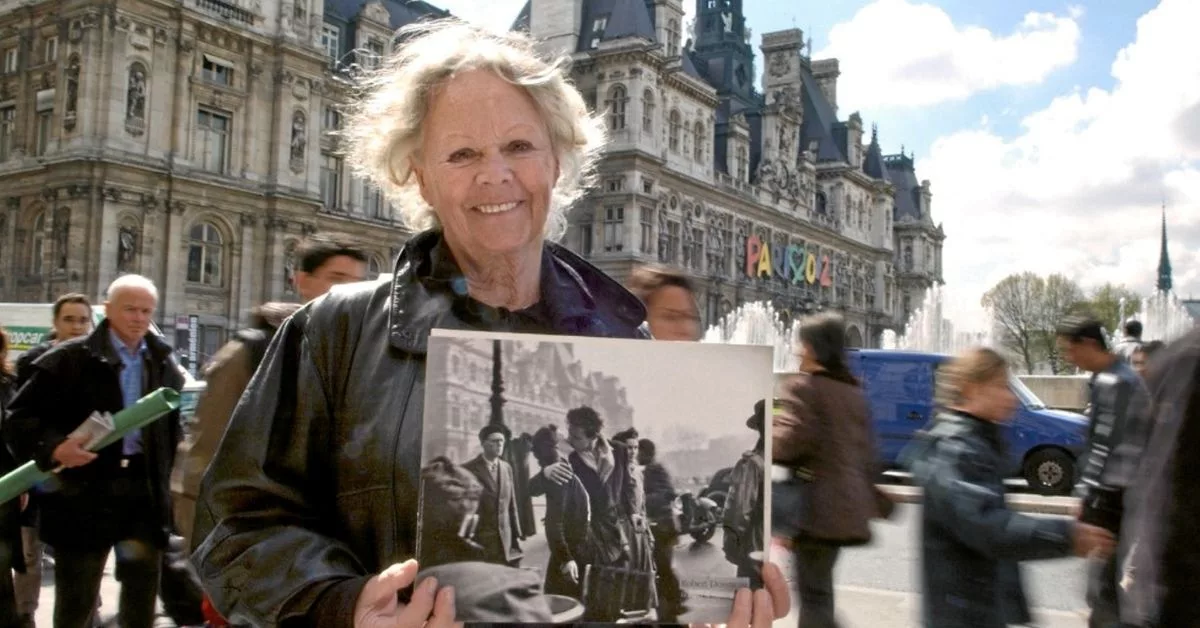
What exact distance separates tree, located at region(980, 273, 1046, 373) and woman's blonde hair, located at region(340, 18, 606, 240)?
62.0m

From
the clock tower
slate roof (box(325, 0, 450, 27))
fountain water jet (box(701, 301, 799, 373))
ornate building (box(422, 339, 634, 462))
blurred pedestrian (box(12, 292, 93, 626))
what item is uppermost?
the clock tower

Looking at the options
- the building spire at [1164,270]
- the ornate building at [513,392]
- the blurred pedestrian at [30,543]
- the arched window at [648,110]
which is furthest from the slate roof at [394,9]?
the building spire at [1164,270]

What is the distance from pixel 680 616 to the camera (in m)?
1.37

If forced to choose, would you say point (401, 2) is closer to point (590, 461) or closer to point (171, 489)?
point (171, 489)

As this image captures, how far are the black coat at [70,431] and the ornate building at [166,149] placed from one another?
1998 cm

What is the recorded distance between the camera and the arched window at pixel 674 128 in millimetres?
38375

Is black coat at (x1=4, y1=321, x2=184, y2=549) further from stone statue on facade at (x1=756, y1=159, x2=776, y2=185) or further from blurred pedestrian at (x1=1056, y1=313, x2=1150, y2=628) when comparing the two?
stone statue on facade at (x1=756, y1=159, x2=776, y2=185)

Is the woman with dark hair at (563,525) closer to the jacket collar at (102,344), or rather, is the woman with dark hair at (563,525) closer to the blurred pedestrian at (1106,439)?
the blurred pedestrian at (1106,439)

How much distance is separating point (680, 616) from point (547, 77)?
3.00 ft

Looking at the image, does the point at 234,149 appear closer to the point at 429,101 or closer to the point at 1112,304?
the point at 429,101

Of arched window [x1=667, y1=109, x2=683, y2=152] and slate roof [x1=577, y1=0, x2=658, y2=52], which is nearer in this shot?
slate roof [x1=577, y1=0, x2=658, y2=52]

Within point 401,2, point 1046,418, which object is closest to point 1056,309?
point 401,2

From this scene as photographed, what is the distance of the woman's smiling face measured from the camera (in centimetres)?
167

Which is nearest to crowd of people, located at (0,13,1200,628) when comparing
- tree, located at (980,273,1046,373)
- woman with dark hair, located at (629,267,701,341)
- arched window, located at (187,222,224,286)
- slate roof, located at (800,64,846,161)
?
woman with dark hair, located at (629,267,701,341)
